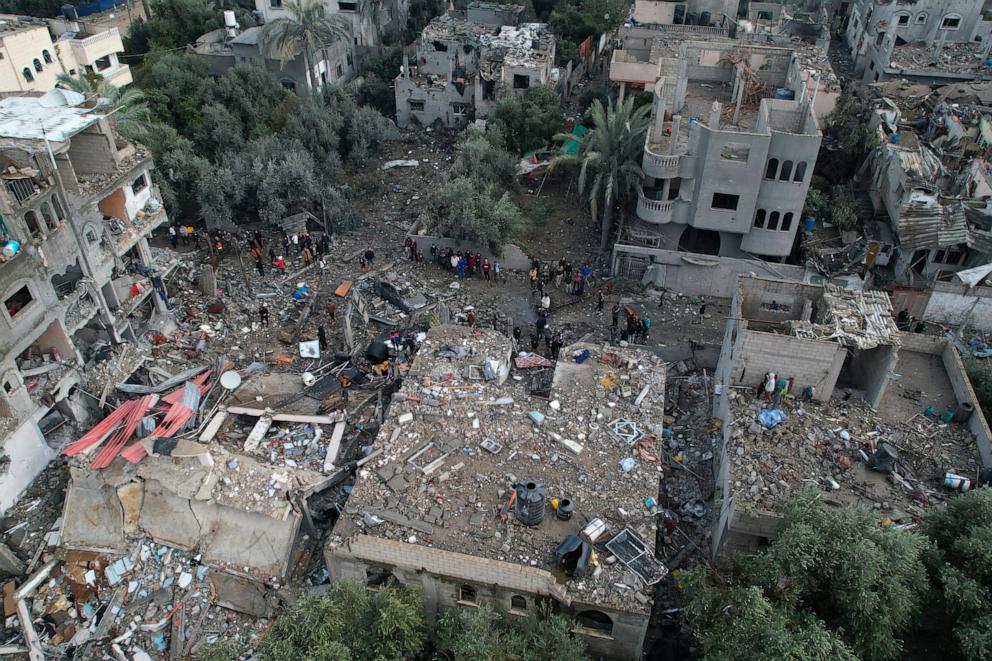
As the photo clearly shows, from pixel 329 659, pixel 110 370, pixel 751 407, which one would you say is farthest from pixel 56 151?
pixel 751 407

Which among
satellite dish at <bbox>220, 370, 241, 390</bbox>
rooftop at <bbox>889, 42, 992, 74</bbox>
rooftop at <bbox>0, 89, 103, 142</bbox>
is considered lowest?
satellite dish at <bbox>220, 370, 241, 390</bbox>

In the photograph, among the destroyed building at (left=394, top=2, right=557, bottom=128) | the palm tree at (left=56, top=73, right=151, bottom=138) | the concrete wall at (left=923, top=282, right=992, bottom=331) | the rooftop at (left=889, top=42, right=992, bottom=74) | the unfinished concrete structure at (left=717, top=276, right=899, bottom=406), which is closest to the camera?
the unfinished concrete structure at (left=717, top=276, right=899, bottom=406)

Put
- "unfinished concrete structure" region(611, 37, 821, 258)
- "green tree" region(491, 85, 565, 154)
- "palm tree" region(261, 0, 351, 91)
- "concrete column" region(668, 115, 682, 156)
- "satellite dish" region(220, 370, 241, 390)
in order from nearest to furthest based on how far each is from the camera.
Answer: "satellite dish" region(220, 370, 241, 390) → "unfinished concrete structure" region(611, 37, 821, 258) → "concrete column" region(668, 115, 682, 156) → "green tree" region(491, 85, 565, 154) → "palm tree" region(261, 0, 351, 91)

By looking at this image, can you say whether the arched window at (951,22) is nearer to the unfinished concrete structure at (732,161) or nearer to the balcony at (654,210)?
the unfinished concrete structure at (732,161)

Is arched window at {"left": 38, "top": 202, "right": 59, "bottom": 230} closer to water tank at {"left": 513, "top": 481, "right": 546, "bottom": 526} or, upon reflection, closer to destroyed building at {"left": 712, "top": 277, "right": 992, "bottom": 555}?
water tank at {"left": 513, "top": 481, "right": 546, "bottom": 526}

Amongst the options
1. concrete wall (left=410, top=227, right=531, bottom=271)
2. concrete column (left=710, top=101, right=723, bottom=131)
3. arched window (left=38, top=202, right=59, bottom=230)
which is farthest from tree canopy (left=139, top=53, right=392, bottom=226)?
concrete column (left=710, top=101, right=723, bottom=131)

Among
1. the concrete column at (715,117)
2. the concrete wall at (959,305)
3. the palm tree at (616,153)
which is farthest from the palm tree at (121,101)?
the concrete wall at (959,305)

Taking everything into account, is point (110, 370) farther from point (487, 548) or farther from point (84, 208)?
point (487, 548)
